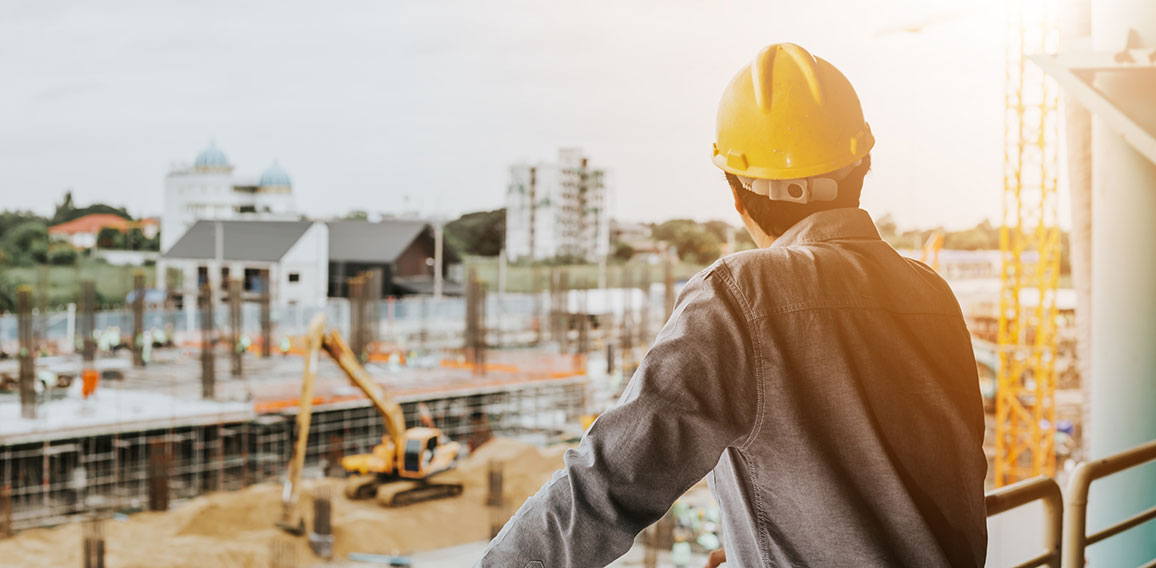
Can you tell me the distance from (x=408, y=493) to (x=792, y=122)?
16936 mm

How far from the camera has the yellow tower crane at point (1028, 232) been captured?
14336 mm

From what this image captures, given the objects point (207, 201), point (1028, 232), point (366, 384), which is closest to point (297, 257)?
point (207, 201)

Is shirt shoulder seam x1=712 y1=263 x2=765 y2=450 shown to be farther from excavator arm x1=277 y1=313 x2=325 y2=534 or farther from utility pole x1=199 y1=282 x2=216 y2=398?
utility pole x1=199 y1=282 x2=216 y2=398

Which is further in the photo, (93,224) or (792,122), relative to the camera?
(93,224)

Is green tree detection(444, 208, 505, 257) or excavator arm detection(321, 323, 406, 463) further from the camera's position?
green tree detection(444, 208, 505, 257)

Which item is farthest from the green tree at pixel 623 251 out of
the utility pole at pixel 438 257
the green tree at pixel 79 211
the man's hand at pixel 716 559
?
the man's hand at pixel 716 559

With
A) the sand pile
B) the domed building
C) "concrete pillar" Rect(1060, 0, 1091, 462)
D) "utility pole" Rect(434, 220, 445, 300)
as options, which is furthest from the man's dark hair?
the domed building

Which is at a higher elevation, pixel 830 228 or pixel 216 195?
pixel 216 195

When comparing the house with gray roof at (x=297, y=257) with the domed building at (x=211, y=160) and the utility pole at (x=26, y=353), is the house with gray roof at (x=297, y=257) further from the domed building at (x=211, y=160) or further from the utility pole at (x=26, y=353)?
the utility pole at (x=26, y=353)

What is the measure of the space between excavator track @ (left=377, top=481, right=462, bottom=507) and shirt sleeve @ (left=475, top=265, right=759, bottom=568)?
1634 cm

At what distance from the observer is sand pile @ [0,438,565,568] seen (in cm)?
1622

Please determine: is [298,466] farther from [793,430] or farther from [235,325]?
[793,430]

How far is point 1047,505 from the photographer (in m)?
0.99

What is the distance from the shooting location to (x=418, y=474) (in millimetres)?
14859
